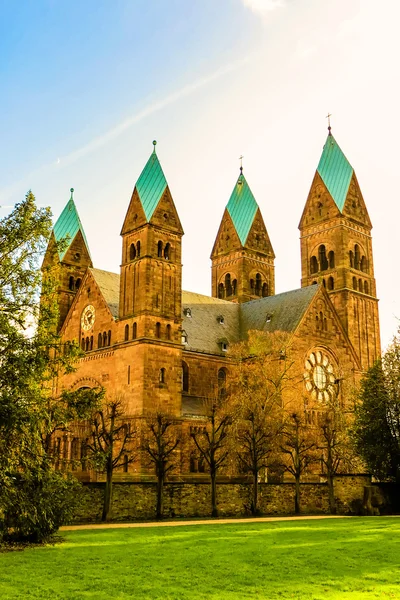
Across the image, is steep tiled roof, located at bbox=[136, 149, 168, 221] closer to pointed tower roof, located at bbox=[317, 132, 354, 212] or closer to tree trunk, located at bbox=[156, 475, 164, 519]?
pointed tower roof, located at bbox=[317, 132, 354, 212]

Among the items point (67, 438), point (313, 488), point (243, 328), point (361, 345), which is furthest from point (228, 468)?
point (361, 345)

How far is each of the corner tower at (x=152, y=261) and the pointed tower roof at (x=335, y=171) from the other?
2554 cm

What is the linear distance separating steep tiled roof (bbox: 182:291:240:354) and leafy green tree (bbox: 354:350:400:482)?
21275 mm

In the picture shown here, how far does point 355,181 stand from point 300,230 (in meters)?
8.14

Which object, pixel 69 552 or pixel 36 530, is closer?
pixel 69 552

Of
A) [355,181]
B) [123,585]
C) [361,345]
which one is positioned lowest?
[123,585]

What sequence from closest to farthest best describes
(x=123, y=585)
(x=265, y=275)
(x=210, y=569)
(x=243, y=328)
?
1. (x=123, y=585)
2. (x=210, y=569)
3. (x=243, y=328)
4. (x=265, y=275)

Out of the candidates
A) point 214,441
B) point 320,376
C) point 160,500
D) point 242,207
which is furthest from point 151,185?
point 242,207

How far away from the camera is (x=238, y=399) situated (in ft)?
160

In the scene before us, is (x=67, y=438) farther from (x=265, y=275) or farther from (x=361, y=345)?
(x=265, y=275)

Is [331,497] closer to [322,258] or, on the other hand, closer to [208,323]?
[208,323]

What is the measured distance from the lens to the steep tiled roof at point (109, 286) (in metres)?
60.6

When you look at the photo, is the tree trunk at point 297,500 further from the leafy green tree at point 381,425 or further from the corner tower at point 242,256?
the corner tower at point 242,256

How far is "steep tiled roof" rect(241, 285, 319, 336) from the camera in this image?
65775 millimetres
